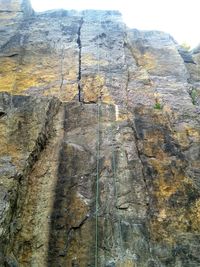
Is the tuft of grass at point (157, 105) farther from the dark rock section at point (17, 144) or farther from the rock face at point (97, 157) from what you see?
the dark rock section at point (17, 144)

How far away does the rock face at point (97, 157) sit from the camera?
233 inches

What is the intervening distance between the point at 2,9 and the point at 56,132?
23.8 ft

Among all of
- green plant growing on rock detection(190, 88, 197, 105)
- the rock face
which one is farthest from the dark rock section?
green plant growing on rock detection(190, 88, 197, 105)

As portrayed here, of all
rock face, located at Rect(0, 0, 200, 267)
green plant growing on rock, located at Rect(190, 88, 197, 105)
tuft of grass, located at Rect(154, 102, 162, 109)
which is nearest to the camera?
rock face, located at Rect(0, 0, 200, 267)

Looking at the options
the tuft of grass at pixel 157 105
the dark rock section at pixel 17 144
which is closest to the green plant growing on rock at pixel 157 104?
the tuft of grass at pixel 157 105

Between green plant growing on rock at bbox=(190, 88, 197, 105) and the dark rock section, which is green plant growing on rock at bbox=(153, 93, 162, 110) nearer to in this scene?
green plant growing on rock at bbox=(190, 88, 197, 105)

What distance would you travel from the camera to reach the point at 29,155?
661 cm

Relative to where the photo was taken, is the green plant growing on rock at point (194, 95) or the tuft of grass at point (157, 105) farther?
the green plant growing on rock at point (194, 95)

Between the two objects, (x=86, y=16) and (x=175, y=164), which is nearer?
(x=175, y=164)

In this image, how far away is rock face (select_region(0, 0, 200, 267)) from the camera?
5922mm

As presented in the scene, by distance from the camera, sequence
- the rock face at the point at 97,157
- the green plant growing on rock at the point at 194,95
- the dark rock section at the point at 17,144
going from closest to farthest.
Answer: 1. the dark rock section at the point at 17,144
2. the rock face at the point at 97,157
3. the green plant growing on rock at the point at 194,95

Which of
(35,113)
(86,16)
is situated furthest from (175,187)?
(86,16)

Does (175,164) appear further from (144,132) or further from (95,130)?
(95,130)

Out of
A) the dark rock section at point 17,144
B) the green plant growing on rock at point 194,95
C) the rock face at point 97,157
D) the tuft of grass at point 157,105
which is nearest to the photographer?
the dark rock section at point 17,144
